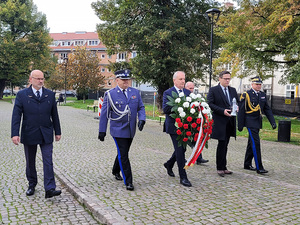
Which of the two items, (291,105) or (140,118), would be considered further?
(291,105)

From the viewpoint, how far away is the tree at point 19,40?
156ft

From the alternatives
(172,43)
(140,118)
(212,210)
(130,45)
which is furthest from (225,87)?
(130,45)

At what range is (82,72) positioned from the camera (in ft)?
176

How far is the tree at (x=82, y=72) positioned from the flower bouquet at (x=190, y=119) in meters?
48.3

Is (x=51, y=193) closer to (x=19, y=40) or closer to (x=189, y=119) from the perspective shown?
(x=189, y=119)

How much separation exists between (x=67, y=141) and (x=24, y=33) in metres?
44.9

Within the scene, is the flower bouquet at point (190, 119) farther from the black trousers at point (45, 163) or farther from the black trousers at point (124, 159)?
the black trousers at point (45, 163)

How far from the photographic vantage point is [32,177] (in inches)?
211

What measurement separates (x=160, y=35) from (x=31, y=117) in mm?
17487

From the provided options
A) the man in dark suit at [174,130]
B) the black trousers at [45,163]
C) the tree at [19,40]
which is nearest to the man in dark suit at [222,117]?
the man in dark suit at [174,130]

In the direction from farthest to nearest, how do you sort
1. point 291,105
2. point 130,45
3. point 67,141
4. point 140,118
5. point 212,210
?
point 291,105 < point 130,45 < point 67,141 < point 140,118 < point 212,210

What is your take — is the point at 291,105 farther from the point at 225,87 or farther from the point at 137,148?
the point at 225,87

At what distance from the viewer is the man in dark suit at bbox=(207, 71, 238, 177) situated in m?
6.57

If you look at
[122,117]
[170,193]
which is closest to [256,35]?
[122,117]
